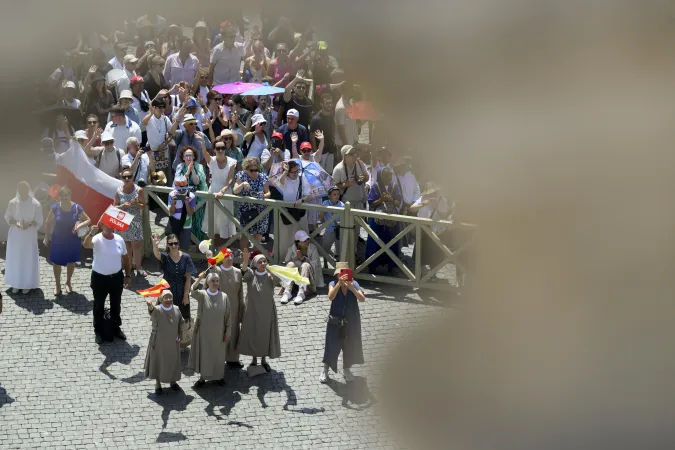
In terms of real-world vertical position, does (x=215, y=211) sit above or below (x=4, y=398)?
above

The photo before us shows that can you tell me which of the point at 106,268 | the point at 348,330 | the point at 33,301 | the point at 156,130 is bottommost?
the point at 33,301

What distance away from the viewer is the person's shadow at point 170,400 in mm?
11188

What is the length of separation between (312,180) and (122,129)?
271cm

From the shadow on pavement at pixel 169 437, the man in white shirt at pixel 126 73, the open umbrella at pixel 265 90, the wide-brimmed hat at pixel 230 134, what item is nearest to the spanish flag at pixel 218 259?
the shadow on pavement at pixel 169 437

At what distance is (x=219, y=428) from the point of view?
10852 mm

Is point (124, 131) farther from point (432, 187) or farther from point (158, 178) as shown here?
point (432, 187)

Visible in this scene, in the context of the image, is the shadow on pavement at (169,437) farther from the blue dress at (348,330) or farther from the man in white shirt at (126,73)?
the man in white shirt at (126,73)

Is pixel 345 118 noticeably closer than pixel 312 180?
Yes

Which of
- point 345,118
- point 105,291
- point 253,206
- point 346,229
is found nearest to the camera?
point 345,118

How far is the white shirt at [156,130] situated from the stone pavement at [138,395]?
8.53 ft

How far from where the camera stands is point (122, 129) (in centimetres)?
1467

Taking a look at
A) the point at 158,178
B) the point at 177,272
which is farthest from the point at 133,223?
the point at 177,272

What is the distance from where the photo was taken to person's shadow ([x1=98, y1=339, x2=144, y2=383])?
11852mm

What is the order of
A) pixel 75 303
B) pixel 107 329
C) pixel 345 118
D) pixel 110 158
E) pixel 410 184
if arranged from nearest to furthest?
pixel 345 118 → pixel 410 184 → pixel 107 329 → pixel 75 303 → pixel 110 158
